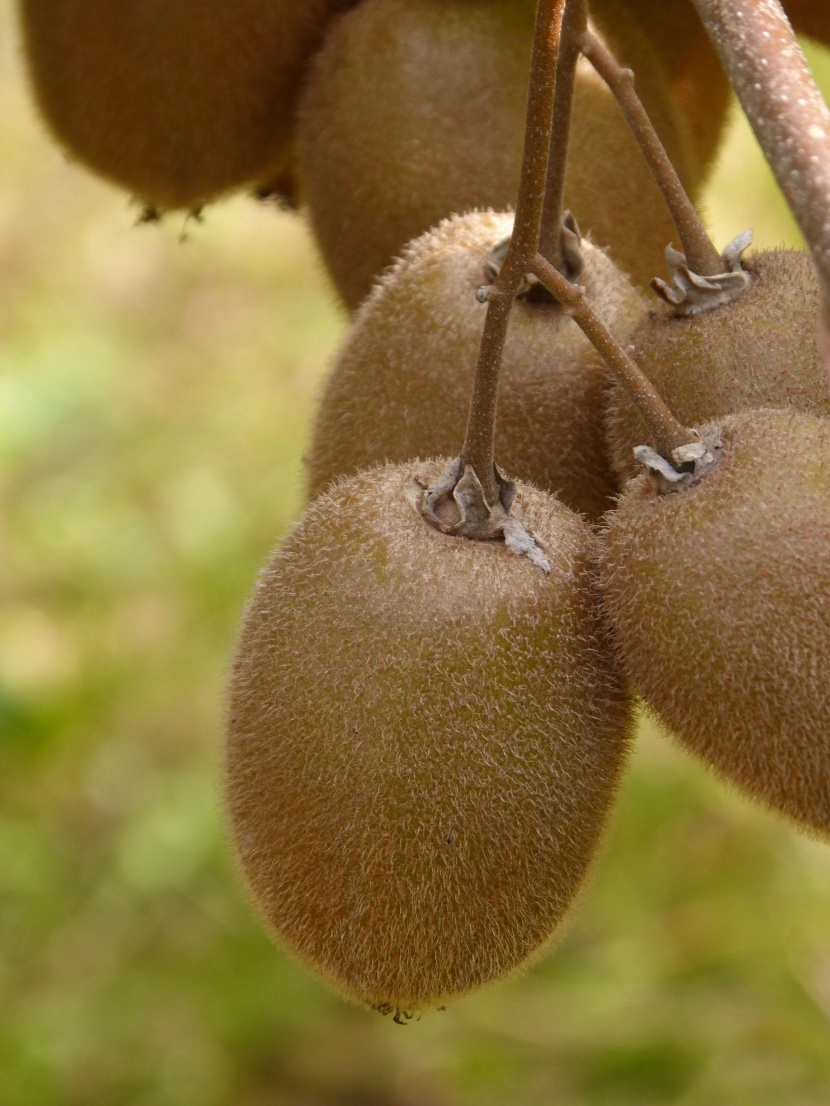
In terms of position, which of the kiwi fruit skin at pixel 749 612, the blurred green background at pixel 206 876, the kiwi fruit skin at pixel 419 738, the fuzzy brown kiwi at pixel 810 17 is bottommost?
the blurred green background at pixel 206 876

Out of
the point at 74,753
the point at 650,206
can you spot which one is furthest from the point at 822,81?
the point at 74,753

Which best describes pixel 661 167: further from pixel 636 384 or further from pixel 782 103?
pixel 782 103

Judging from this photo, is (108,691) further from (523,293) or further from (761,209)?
(523,293)

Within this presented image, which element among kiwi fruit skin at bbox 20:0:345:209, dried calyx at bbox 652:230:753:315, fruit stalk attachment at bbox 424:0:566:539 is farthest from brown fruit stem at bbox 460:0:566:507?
kiwi fruit skin at bbox 20:0:345:209

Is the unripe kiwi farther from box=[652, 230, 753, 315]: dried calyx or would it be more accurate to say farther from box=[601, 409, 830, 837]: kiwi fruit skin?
box=[601, 409, 830, 837]: kiwi fruit skin

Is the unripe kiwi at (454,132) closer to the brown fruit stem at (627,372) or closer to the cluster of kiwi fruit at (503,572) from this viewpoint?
the cluster of kiwi fruit at (503,572)

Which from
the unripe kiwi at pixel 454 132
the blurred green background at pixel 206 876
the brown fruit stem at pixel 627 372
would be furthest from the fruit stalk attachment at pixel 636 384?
the blurred green background at pixel 206 876

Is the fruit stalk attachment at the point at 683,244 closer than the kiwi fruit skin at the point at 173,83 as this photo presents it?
Yes
